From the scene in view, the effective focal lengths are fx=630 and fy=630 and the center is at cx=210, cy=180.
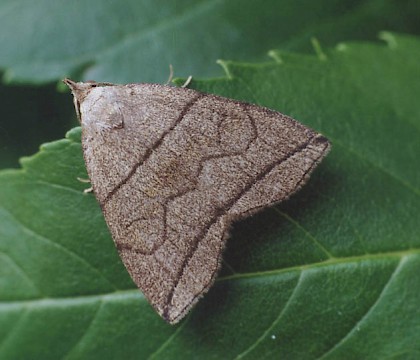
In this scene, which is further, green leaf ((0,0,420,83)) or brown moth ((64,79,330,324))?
green leaf ((0,0,420,83))

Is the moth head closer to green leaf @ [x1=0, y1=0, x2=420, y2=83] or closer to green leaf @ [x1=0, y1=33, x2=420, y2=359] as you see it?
green leaf @ [x1=0, y1=33, x2=420, y2=359]

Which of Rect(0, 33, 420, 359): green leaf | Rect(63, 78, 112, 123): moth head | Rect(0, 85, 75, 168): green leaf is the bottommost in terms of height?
Rect(0, 33, 420, 359): green leaf

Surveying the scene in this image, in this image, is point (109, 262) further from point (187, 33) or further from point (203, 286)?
point (187, 33)

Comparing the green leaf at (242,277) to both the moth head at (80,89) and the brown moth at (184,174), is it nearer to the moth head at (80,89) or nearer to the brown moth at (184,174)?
the brown moth at (184,174)

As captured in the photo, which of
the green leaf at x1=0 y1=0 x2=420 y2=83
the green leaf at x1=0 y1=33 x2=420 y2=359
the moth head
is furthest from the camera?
the green leaf at x1=0 y1=0 x2=420 y2=83

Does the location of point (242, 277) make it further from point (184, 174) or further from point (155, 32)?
point (155, 32)

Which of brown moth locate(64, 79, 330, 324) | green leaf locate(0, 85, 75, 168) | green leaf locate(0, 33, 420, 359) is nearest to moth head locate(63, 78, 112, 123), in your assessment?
brown moth locate(64, 79, 330, 324)

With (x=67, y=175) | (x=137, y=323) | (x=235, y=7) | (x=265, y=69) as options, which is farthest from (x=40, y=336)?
(x=235, y=7)
